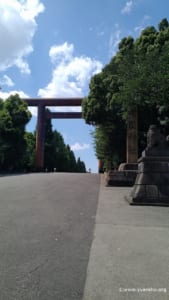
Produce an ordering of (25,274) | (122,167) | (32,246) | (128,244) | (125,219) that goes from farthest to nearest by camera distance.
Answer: (122,167), (125,219), (128,244), (32,246), (25,274)

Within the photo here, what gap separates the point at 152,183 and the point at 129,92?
15.9 feet

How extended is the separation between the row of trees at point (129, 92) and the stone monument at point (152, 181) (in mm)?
3021

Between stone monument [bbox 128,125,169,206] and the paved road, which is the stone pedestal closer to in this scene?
stone monument [bbox 128,125,169,206]

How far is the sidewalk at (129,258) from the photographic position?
125 inches

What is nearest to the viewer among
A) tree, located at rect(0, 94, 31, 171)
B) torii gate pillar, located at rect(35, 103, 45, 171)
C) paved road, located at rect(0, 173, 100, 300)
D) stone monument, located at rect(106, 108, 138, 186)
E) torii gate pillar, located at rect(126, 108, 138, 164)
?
paved road, located at rect(0, 173, 100, 300)

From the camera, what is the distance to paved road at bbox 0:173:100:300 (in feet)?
10.3

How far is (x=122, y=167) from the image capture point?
49.9 ft

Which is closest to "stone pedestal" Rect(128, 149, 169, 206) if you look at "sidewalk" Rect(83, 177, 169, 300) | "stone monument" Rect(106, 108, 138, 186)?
"sidewalk" Rect(83, 177, 169, 300)

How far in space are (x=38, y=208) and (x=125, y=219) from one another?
2.19 metres

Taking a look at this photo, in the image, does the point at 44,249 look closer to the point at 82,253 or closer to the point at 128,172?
the point at 82,253

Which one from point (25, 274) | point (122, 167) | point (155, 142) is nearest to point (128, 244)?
point (25, 274)

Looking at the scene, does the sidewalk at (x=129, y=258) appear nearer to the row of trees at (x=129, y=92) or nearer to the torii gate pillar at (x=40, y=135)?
the row of trees at (x=129, y=92)

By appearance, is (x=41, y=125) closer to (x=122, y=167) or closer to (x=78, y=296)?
(x=122, y=167)

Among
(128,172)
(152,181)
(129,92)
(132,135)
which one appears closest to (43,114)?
(132,135)
